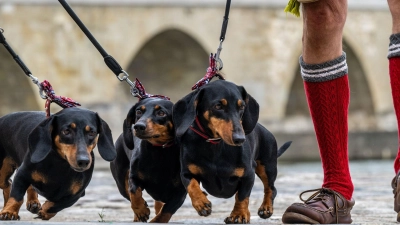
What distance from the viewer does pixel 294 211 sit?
4316 mm

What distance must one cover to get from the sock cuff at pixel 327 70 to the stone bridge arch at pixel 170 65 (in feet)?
73.0

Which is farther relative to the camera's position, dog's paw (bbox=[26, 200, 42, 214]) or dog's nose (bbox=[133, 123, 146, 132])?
dog's paw (bbox=[26, 200, 42, 214])

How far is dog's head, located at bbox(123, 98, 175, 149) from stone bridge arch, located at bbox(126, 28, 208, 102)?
22237 millimetres

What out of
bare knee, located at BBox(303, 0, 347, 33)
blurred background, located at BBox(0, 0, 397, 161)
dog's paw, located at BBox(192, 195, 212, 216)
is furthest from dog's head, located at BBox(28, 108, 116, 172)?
blurred background, located at BBox(0, 0, 397, 161)

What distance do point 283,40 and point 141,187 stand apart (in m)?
22.5

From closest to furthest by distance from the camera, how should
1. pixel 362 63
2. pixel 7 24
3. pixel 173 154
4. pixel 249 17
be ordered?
pixel 173 154 → pixel 7 24 → pixel 249 17 → pixel 362 63

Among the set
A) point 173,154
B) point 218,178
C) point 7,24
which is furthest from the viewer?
point 7,24

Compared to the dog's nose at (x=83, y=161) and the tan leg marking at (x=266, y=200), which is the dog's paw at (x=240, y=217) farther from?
the dog's nose at (x=83, y=161)

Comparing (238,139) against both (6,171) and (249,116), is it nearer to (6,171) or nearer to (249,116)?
(249,116)

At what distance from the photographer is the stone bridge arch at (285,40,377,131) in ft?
93.7

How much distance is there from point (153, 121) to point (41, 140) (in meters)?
0.52

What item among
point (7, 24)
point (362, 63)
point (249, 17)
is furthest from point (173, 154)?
point (362, 63)

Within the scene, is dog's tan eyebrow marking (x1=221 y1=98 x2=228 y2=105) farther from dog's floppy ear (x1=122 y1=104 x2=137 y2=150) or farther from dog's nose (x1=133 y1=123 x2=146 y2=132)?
dog's floppy ear (x1=122 y1=104 x2=137 y2=150)

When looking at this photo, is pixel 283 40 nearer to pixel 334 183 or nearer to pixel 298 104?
pixel 298 104
